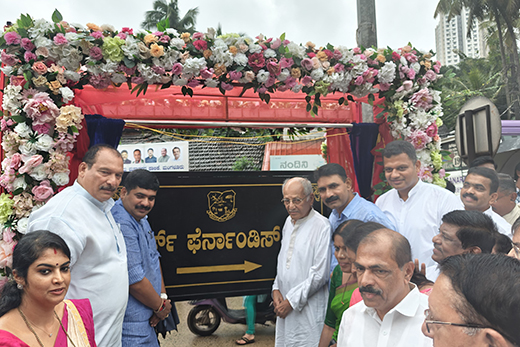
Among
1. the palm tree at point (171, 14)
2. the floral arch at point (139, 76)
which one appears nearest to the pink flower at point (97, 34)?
the floral arch at point (139, 76)

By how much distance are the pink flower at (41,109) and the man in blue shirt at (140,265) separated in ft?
3.01

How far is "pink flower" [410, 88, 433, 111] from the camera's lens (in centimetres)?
435

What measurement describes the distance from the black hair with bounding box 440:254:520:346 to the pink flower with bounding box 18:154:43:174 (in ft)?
10.4

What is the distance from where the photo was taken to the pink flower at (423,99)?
4348mm

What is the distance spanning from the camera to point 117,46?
136 inches

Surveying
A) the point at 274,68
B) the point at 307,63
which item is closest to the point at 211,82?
the point at 274,68

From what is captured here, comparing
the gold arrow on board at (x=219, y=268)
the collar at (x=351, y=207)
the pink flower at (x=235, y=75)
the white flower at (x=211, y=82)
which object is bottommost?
the gold arrow on board at (x=219, y=268)

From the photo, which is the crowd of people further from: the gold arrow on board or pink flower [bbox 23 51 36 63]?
pink flower [bbox 23 51 36 63]

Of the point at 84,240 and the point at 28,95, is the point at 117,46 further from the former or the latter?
the point at 84,240

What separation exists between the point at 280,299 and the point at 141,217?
1.28m

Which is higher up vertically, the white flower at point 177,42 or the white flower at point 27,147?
the white flower at point 177,42

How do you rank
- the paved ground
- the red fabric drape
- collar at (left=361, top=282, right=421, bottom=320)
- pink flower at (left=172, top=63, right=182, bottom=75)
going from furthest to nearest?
the red fabric drape, the paved ground, pink flower at (left=172, top=63, right=182, bottom=75), collar at (left=361, top=282, right=421, bottom=320)

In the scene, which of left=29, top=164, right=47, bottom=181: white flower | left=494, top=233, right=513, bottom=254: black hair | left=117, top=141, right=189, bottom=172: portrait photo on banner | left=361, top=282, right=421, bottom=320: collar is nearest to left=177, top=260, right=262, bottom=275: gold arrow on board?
left=29, top=164, right=47, bottom=181: white flower

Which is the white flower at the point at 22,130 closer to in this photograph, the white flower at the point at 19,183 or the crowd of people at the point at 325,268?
the white flower at the point at 19,183
